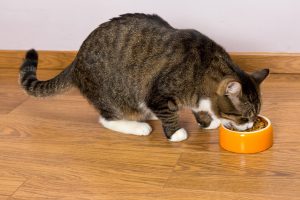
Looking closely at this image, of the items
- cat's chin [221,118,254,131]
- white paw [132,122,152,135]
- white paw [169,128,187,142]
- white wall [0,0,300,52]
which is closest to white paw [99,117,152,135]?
white paw [132,122,152,135]

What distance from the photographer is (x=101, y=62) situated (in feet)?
6.52

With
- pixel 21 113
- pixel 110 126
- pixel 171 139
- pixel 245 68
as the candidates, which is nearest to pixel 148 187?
pixel 171 139

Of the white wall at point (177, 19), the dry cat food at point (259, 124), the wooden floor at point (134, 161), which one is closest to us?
the wooden floor at point (134, 161)

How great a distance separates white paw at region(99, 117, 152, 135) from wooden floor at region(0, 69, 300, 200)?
0.03 metres

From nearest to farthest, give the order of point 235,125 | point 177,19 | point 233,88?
1. point 233,88
2. point 235,125
3. point 177,19

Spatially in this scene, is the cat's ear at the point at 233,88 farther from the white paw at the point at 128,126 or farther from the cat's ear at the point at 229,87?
the white paw at the point at 128,126

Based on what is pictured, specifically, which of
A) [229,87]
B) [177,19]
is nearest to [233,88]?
[229,87]

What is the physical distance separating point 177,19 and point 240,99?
820 millimetres

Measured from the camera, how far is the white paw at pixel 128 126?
2008 millimetres

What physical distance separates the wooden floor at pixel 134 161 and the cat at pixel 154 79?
103 millimetres

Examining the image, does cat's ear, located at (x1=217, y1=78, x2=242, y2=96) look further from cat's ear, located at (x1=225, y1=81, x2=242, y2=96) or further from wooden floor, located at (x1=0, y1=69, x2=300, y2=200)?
wooden floor, located at (x1=0, y1=69, x2=300, y2=200)

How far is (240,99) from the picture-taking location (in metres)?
1.74

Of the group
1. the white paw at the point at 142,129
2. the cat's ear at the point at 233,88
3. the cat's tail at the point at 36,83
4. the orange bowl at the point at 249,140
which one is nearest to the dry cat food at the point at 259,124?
the orange bowl at the point at 249,140

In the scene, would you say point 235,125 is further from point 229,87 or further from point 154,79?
point 154,79
